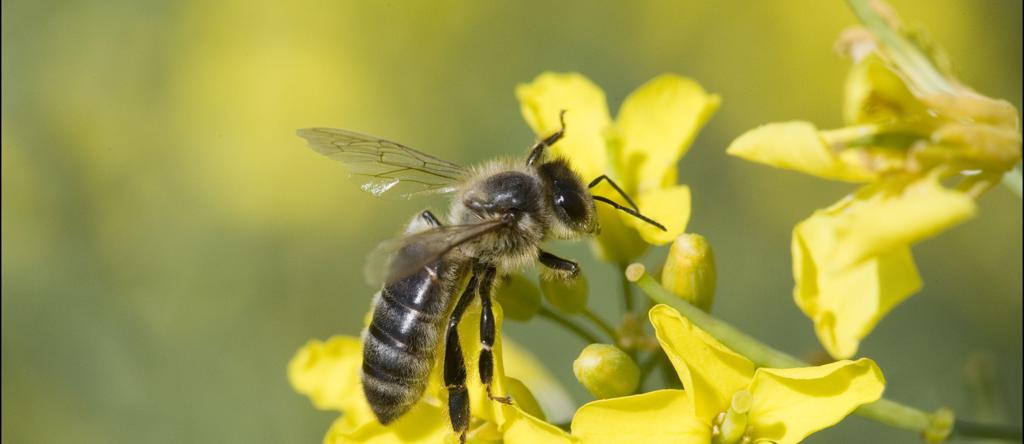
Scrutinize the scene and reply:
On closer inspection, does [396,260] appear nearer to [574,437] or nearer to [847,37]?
[574,437]

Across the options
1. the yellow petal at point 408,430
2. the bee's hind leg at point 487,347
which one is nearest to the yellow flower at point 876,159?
the bee's hind leg at point 487,347

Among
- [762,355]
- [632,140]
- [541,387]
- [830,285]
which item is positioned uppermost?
[632,140]

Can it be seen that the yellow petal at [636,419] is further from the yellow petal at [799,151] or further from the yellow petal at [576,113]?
the yellow petal at [576,113]

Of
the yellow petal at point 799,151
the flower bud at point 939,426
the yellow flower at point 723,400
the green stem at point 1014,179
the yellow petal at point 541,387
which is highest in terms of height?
the yellow petal at point 799,151

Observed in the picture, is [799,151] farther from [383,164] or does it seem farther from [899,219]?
[383,164]

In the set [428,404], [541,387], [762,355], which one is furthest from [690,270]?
[541,387]

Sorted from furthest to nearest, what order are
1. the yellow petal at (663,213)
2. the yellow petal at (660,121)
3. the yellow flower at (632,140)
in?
1. the yellow petal at (660,121)
2. the yellow flower at (632,140)
3. the yellow petal at (663,213)

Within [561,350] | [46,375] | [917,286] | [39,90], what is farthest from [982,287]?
[39,90]
